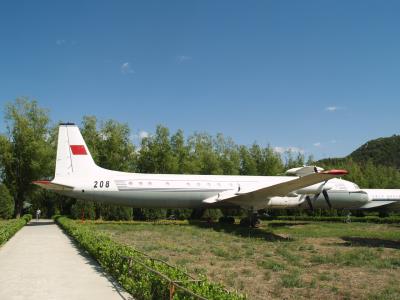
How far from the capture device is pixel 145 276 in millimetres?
8383

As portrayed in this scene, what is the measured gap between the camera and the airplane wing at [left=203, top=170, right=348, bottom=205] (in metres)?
20.4

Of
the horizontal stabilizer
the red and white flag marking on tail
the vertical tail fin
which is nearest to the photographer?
the vertical tail fin

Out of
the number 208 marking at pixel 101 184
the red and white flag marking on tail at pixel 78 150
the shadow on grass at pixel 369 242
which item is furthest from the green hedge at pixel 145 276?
the red and white flag marking on tail at pixel 78 150

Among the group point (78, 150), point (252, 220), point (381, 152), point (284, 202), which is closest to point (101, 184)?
point (78, 150)

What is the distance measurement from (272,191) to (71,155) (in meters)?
14.2

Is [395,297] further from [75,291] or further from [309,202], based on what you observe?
[309,202]

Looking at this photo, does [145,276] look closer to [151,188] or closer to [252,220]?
[151,188]

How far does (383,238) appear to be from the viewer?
2161cm

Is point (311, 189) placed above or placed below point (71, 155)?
below

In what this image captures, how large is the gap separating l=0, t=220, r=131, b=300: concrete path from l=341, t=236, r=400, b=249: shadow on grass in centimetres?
1281

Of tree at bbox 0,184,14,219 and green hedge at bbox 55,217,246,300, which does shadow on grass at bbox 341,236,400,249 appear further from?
tree at bbox 0,184,14,219

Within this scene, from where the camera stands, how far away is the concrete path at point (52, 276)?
870 centimetres

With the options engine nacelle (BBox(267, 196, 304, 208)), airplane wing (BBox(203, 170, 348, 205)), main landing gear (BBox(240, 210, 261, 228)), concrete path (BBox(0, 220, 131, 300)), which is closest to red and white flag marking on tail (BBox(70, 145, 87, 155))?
airplane wing (BBox(203, 170, 348, 205))

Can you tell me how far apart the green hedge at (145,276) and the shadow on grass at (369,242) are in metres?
12.2
